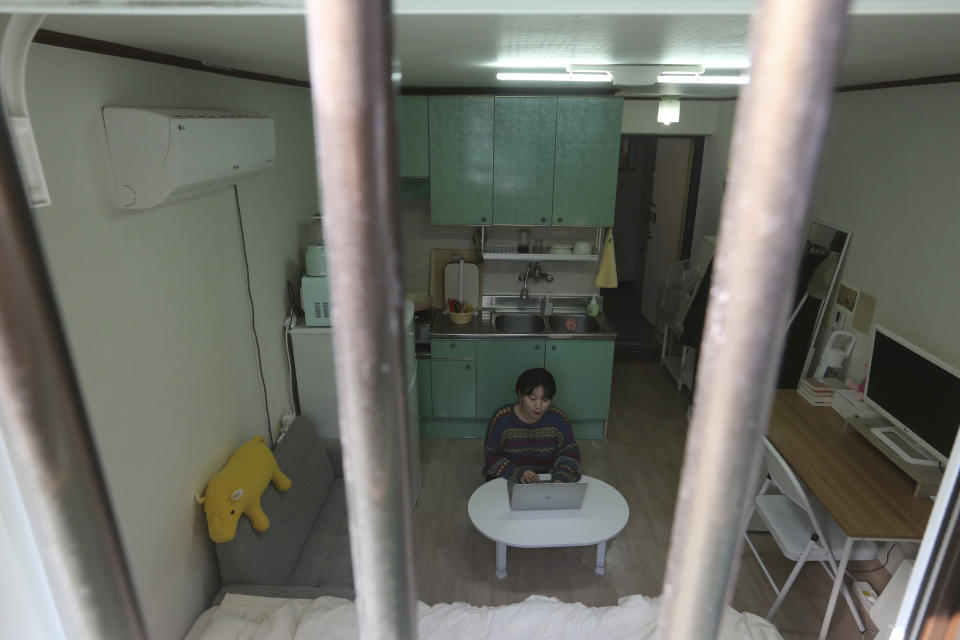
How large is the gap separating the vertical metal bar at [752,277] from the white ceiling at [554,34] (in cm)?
45

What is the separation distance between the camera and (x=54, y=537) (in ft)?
0.89

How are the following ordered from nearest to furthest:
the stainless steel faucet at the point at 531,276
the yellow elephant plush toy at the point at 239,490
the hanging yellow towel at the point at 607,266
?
the yellow elephant plush toy at the point at 239,490 < the hanging yellow towel at the point at 607,266 < the stainless steel faucet at the point at 531,276

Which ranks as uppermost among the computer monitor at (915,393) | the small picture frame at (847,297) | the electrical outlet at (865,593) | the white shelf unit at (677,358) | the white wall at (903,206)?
the white wall at (903,206)

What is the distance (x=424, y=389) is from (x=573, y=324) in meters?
1.13

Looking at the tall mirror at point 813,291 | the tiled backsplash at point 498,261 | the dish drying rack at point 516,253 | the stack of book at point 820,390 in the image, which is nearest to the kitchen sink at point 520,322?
the tiled backsplash at point 498,261

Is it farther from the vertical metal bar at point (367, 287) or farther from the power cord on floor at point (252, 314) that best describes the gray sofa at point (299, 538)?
the vertical metal bar at point (367, 287)

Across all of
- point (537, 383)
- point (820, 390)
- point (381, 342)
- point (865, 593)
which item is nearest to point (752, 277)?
point (381, 342)

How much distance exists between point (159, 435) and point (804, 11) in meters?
2.09

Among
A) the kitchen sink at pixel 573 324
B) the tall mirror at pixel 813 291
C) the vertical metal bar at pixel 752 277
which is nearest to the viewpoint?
the vertical metal bar at pixel 752 277

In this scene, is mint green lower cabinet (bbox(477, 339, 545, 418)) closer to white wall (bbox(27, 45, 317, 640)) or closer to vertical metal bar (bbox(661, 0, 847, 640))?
white wall (bbox(27, 45, 317, 640))

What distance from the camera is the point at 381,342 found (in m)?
0.24

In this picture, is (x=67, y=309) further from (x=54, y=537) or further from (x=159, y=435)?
(x=54, y=537)

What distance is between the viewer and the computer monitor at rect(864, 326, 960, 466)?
2.18 metres

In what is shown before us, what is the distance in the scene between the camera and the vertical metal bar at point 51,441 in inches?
9.7
